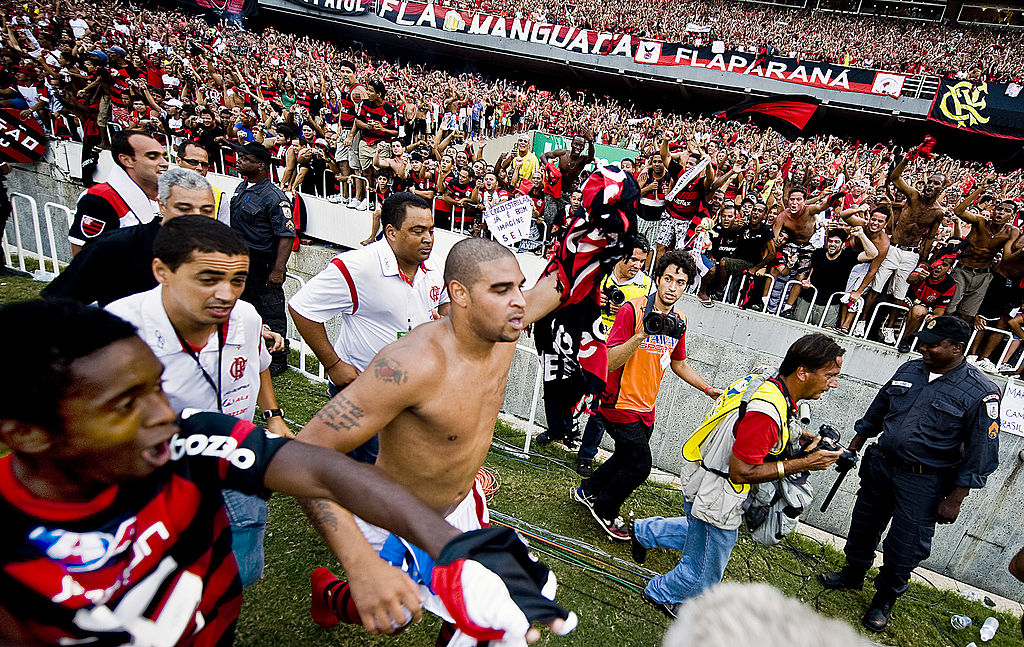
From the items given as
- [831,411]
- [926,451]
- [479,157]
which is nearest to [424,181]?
[479,157]

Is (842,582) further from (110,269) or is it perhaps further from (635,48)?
(635,48)

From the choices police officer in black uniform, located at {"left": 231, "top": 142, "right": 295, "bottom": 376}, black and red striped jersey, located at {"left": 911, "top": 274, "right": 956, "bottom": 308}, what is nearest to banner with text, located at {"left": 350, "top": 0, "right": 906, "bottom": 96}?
black and red striped jersey, located at {"left": 911, "top": 274, "right": 956, "bottom": 308}

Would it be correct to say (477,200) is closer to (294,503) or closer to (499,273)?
(294,503)

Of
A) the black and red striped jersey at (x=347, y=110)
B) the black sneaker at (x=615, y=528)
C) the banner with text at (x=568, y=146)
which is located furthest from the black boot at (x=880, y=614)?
the black and red striped jersey at (x=347, y=110)

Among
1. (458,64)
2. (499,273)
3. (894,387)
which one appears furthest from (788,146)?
(458,64)

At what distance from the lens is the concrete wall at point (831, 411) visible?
4.70m

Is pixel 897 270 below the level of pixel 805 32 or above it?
below

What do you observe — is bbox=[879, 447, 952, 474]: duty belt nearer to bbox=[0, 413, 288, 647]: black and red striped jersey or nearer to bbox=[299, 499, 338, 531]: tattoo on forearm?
bbox=[299, 499, 338, 531]: tattoo on forearm

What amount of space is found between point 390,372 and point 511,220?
3605 mm

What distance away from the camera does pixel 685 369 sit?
4754mm

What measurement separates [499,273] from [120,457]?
1.55 meters

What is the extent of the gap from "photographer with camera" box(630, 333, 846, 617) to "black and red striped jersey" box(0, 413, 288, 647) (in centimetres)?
255

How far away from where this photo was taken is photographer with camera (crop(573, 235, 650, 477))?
338cm

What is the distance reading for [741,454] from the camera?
10.2ft
